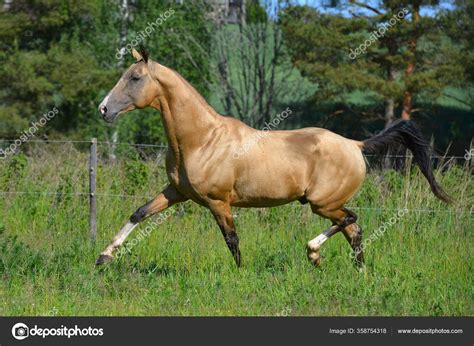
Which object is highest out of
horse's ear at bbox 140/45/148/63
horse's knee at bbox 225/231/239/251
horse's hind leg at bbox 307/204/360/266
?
horse's ear at bbox 140/45/148/63

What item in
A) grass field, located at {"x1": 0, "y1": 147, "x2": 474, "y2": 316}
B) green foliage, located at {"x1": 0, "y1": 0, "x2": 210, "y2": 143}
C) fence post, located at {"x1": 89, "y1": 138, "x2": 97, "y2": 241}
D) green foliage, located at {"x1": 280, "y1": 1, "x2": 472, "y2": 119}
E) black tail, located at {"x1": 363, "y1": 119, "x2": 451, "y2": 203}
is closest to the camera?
grass field, located at {"x1": 0, "y1": 147, "x2": 474, "y2": 316}

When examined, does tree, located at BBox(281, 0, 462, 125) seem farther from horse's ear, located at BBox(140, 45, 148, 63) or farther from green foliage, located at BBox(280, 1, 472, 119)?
horse's ear, located at BBox(140, 45, 148, 63)

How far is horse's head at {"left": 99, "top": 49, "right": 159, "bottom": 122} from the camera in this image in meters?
7.74

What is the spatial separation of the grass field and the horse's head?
158cm

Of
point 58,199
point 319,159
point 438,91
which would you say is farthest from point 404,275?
point 438,91

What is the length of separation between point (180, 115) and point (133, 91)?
54 cm

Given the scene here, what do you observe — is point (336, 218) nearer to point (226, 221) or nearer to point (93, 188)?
A: point (226, 221)

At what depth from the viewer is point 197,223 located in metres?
10.6

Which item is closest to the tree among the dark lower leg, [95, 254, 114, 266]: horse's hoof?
the dark lower leg

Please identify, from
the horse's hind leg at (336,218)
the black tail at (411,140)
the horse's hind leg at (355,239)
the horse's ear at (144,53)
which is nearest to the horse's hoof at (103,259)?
the horse's ear at (144,53)

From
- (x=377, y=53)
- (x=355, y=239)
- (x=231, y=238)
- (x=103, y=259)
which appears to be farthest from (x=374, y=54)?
(x=103, y=259)

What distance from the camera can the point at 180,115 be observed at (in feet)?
26.2
